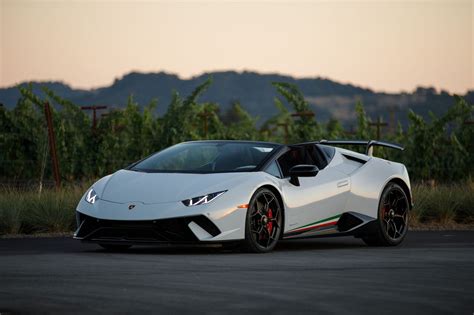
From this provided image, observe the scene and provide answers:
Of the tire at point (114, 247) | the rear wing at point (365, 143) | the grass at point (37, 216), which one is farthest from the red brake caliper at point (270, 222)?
the grass at point (37, 216)

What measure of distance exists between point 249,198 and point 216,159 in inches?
41.5

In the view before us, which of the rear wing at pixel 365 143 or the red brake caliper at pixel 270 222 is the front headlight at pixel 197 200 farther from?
the rear wing at pixel 365 143

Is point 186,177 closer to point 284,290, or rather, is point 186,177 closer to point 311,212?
point 311,212

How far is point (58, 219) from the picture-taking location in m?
17.2

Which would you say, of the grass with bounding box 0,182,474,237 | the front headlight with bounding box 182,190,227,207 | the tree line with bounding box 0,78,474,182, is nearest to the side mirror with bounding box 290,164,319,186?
the front headlight with bounding box 182,190,227,207

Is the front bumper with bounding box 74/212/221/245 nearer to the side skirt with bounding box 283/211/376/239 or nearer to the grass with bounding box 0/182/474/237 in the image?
the side skirt with bounding box 283/211/376/239

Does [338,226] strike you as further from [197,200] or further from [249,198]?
[197,200]

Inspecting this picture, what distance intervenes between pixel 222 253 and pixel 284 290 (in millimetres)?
3822

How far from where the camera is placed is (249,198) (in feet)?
42.9

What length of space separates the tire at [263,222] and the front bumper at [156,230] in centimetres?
48

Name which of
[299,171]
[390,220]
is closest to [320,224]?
[299,171]

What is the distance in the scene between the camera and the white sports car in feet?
42.0

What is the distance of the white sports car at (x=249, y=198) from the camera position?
12.8 metres

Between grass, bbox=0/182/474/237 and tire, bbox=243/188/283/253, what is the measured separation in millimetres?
4631
